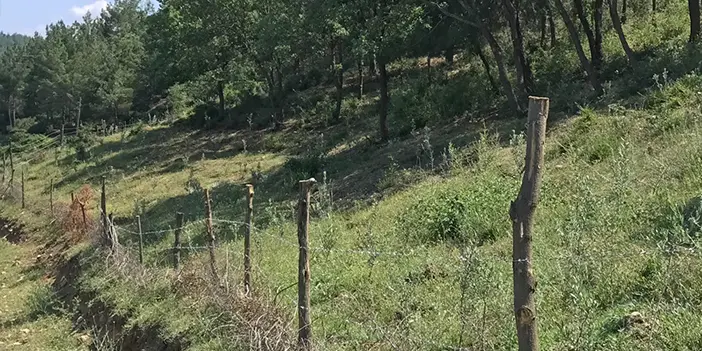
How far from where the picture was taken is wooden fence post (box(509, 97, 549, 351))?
10.3 ft

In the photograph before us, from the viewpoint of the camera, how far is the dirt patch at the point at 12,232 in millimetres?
18852

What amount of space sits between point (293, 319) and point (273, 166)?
50.2 ft

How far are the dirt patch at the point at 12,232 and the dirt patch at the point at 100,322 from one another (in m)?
6.82

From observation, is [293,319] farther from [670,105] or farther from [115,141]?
[115,141]

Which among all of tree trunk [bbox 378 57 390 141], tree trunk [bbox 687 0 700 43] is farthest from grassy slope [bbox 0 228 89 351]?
tree trunk [bbox 687 0 700 43]

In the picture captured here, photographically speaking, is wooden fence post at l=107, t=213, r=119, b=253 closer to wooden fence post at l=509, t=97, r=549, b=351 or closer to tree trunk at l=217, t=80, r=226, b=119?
wooden fence post at l=509, t=97, r=549, b=351

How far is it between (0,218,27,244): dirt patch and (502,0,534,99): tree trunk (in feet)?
48.5

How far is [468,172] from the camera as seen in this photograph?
10844mm

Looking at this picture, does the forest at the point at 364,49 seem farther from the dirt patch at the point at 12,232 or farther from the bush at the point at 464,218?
the dirt patch at the point at 12,232

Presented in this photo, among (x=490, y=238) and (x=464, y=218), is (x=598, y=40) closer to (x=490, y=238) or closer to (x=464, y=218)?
(x=464, y=218)

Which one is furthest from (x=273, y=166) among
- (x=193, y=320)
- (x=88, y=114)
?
(x=88, y=114)

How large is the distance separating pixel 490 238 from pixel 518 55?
9.90 metres

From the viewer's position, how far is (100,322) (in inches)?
376

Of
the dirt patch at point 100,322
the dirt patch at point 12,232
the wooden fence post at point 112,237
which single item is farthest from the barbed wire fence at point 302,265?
the dirt patch at point 12,232
